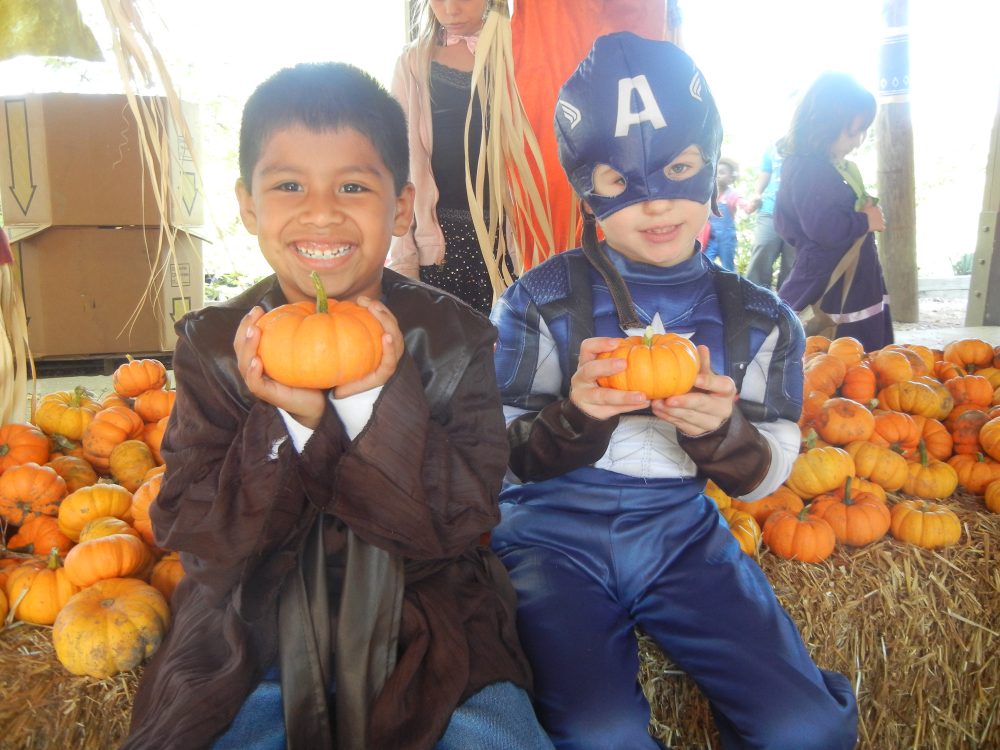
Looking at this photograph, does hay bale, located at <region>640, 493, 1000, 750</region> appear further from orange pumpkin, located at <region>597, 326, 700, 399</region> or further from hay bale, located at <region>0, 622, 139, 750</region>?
hay bale, located at <region>0, 622, 139, 750</region>

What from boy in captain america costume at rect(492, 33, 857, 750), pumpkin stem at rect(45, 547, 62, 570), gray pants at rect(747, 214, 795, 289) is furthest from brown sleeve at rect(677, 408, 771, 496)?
gray pants at rect(747, 214, 795, 289)

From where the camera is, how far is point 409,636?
4.17 feet

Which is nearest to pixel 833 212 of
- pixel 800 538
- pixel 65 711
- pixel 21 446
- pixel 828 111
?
pixel 828 111

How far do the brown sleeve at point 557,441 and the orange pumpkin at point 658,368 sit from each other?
0.11 metres

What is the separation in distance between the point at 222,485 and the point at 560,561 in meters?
0.73

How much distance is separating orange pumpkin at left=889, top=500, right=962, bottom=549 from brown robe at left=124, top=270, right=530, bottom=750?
1391 mm

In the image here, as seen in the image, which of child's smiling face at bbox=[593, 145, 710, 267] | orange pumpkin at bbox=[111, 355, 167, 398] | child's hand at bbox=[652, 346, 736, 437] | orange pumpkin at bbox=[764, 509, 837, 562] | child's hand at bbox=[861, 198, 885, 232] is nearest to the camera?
child's hand at bbox=[652, 346, 736, 437]

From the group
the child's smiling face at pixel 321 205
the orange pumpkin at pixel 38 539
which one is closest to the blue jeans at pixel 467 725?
the child's smiling face at pixel 321 205

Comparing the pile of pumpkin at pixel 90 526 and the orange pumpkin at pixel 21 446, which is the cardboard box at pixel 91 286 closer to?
the pile of pumpkin at pixel 90 526

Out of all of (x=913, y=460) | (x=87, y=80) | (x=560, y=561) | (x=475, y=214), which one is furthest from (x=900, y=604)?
(x=87, y=80)

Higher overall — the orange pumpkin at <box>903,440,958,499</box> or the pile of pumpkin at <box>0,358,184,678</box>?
the pile of pumpkin at <box>0,358,184,678</box>

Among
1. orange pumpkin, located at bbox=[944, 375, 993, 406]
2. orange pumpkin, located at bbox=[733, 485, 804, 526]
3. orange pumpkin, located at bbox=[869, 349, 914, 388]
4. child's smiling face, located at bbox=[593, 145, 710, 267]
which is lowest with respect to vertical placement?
orange pumpkin, located at bbox=[733, 485, 804, 526]

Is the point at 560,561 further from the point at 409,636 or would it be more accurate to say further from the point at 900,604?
the point at 900,604

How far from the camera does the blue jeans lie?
3.81 feet
